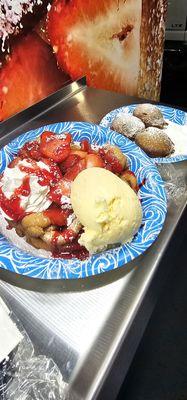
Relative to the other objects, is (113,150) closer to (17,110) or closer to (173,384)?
(17,110)

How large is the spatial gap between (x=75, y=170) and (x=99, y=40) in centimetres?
93

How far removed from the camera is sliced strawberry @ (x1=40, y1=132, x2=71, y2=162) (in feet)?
3.33

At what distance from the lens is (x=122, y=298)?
0.82 metres

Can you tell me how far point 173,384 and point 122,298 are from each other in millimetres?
663

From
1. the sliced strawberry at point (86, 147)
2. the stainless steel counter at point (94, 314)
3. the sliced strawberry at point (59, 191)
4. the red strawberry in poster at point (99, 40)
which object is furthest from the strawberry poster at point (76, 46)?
the stainless steel counter at point (94, 314)

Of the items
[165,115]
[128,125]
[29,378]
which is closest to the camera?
[29,378]

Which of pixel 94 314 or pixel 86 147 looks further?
pixel 86 147

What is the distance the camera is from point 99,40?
1632 mm

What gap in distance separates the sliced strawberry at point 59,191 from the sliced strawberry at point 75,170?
0.08 ft

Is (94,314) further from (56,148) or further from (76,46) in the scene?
(76,46)

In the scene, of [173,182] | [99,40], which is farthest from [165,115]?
[99,40]

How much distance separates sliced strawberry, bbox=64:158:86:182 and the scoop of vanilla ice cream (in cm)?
7

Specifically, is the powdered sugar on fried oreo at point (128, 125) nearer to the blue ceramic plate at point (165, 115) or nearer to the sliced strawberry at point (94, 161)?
the blue ceramic plate at point (165, 115)

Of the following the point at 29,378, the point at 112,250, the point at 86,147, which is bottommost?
the point at 29,378
